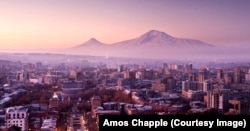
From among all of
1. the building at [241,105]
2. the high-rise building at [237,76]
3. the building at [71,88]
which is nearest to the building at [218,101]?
the building at [241,105]

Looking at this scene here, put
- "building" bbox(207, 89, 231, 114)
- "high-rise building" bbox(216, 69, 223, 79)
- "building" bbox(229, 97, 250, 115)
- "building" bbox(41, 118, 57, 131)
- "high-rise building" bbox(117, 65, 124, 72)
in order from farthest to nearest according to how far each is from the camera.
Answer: "high-rise building" bbox(117, 65, 124, 72) < "high-rise building" bbox(216, 69, 223, 79) < "building" bbox(207, 89, 231, 114) < "building" bbox(229, 97, 250, 115) < "building" bbox(41, 118, 57, 131)

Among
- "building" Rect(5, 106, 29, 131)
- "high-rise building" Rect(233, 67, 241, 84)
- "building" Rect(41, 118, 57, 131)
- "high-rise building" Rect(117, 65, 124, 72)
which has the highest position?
"high-rise building" Rect(117, 65, 124, 72)

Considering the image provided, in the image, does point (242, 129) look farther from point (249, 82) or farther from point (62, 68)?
point (62, 68)

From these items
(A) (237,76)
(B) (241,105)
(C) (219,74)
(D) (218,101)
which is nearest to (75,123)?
(B) (241,105)

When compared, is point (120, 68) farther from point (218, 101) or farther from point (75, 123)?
point (75, 123)

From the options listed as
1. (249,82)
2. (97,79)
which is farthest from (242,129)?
(97,79)

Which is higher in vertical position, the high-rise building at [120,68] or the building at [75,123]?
the high-rise building at [120,68]

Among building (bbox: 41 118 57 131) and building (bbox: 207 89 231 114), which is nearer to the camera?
building (bbox: 41 118 57 131)

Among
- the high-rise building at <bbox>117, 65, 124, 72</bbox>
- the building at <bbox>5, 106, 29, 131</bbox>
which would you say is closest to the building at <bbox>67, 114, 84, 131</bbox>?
the building at <bbox>5, 106, 29, 131</bbox>

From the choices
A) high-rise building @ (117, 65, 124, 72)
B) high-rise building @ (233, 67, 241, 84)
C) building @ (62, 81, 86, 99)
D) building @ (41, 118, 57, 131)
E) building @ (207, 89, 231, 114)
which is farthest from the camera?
high-rise building @ (117, 65, 124, 72)

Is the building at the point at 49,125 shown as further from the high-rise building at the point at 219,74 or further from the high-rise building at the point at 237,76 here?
the high-rise building at the point at 219,74

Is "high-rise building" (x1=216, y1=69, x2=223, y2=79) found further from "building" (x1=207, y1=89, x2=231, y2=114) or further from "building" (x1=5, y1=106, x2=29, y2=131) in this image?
"building" (x1=5, y1=106, x2=29, y2=131)
